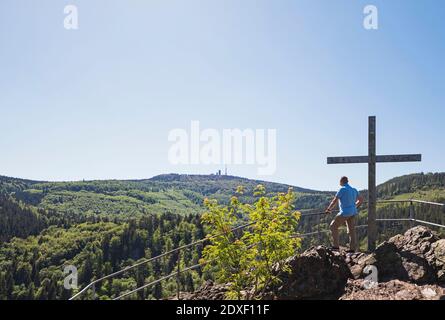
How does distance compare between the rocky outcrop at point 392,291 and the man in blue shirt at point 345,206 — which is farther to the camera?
the man in blue shirt at point 345,206

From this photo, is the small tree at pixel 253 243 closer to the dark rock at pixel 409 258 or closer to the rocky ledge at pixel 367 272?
the rocky ledge at pixel 367 272

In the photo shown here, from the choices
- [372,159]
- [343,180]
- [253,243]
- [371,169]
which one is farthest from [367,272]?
[372,159]

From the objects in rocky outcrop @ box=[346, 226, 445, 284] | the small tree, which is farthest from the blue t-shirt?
the small tree

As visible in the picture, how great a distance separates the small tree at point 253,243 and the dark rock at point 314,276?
32 cm

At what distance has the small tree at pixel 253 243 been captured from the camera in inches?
334

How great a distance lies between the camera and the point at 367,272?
8859mm

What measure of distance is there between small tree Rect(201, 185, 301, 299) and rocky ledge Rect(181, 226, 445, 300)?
0.47 meters

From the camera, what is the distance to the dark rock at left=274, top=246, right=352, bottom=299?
28.1ft

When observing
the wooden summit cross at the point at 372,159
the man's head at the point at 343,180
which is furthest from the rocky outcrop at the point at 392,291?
the wooden summit cross at the point at 372,159

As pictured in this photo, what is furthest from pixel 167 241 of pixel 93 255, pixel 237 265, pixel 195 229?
pixel 237 265

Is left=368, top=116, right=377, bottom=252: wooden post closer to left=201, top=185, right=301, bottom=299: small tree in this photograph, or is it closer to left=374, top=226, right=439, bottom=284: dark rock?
left=374, top=226, right=439, bottom=284: dark rock

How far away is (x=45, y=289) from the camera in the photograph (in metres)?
107
